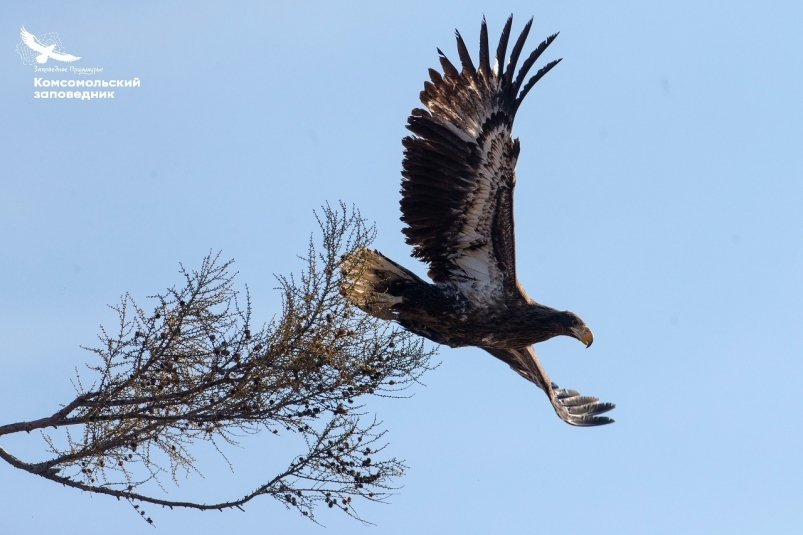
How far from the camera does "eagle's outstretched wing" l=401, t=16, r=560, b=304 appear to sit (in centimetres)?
1134

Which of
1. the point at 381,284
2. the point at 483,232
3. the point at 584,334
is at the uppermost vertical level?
the point at 483,232

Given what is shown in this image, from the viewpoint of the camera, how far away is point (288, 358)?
9.00 m

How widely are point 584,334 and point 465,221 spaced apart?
1771mm

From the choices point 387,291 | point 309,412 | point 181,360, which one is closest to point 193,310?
point 181,360

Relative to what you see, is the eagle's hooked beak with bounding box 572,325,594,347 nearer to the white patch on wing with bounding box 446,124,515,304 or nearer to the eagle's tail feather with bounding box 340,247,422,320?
the white patch on wing with bounding box 446,124,515,304

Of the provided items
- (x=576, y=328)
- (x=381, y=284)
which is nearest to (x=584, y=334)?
(x=576, y=328)

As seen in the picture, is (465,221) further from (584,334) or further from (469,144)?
(584,334)

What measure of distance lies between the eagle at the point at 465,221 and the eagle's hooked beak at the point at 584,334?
0.04 ft

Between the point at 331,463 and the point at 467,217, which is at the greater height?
the point at 467,217

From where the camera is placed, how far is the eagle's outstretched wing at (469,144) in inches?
447

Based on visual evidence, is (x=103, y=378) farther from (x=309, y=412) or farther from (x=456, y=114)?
(x=456, y=114)

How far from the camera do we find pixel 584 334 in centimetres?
1208

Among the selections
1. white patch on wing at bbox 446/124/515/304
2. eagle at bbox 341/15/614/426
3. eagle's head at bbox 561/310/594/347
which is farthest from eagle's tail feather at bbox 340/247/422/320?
eagle's head at bbox 561/310/594/347

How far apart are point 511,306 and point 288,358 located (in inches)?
142
